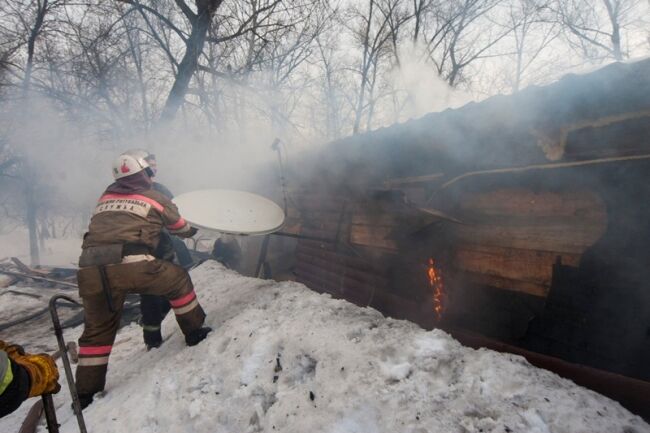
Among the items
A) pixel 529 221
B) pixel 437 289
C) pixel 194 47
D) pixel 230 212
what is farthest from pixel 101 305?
pixel 194 47

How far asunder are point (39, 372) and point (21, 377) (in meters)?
0.17

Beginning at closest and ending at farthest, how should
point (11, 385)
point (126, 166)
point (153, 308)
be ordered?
point (11, 385) < point (126, 166) < point (153, 308)

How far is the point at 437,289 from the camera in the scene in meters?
3.90

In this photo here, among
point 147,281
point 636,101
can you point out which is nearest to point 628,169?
point 636,101

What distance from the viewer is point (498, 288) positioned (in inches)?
134

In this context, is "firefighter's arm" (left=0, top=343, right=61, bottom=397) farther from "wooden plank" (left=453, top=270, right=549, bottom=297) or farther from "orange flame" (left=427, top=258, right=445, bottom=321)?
"wooden plank" (left=453, top=270, right=549, bottom=297)

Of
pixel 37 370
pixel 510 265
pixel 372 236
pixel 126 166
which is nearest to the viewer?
pixel 37 370

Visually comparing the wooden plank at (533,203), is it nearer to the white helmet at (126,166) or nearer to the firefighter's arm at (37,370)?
the white helmet at (126,166)

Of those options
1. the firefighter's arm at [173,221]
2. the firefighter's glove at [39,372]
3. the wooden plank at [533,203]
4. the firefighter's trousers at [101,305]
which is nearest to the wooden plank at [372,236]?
the wooden plank at [533,203]

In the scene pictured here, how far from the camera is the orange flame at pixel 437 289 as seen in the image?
387 centimetres

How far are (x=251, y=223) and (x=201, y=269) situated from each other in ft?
10.3

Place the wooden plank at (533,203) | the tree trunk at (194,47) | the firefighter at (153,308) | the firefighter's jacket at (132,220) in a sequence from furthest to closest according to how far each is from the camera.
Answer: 1. the tree trunk at (194,47)
2. the firefighter at (153,308)
3. the firefighter's jacket at (132,220)
4. the wooden plank at (533,203)

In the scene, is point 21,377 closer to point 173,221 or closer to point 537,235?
point 173,221

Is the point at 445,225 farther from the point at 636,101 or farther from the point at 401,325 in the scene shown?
the point at 636,101
